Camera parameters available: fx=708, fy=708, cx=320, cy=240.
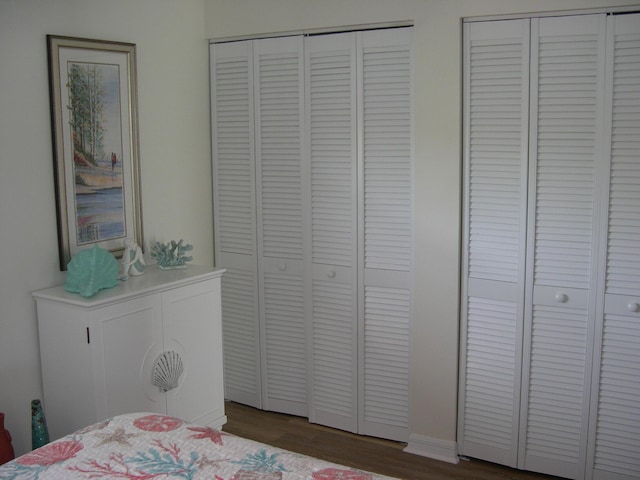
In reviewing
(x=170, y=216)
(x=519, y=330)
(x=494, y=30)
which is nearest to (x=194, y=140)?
(x=170, y=216)

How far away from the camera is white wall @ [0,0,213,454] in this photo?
2.88 meters

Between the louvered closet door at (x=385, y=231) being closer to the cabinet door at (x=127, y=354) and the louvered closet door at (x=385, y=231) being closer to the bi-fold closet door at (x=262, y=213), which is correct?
the bi-fold closet door at (x=262, y=213)

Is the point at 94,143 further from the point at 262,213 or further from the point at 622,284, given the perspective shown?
the point at 622,284

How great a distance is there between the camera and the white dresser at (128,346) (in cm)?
292

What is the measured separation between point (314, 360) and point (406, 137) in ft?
4.31

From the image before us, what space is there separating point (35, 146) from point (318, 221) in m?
1.47

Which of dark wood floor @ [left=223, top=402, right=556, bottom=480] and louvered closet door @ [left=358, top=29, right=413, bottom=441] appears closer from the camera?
dark wood floor @ [left=223, top=402, right=556, bottom=480]

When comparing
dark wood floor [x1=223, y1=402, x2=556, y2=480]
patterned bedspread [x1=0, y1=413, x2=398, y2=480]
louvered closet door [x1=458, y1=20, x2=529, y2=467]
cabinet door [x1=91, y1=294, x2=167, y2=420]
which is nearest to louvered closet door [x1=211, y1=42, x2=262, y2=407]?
dark wood floor [x1=223, y1=402, x2=556, y2=480]

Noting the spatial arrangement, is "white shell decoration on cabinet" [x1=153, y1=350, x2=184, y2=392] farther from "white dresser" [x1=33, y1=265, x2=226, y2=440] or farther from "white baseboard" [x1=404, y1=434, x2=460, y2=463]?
"white baseboard" [x1=404, y1=434, x2=460, y2=463]

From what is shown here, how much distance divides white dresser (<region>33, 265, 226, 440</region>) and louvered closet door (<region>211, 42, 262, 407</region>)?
52 cm

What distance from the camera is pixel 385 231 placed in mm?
3615

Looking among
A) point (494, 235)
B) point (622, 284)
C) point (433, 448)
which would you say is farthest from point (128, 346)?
point (622, 284)

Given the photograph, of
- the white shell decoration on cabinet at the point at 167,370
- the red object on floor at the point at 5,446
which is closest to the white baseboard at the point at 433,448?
the white shell decoration on cabinet at the point at 167,370

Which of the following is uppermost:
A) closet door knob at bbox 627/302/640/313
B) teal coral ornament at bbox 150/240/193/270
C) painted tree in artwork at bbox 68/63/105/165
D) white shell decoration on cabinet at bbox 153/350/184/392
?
painted tree in artwork at bbox 68/63/105/165
